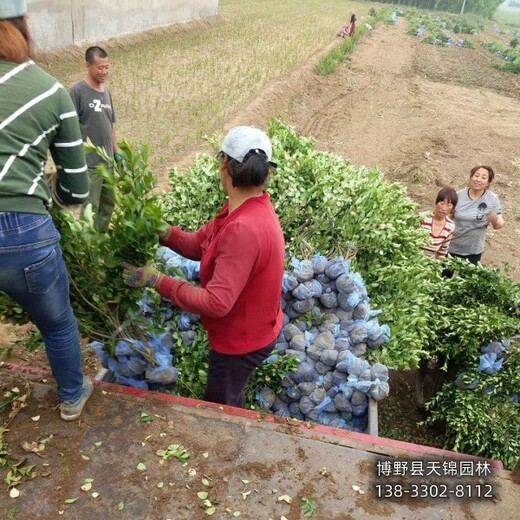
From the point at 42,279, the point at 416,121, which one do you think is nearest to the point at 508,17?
the point at 416,121

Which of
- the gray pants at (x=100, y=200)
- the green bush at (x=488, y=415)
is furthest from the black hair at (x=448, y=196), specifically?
the gray pants at (x=100, y=200)

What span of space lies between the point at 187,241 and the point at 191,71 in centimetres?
1228

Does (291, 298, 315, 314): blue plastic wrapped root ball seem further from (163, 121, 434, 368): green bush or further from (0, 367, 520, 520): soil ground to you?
(0, 367, 520, 520): soil ground

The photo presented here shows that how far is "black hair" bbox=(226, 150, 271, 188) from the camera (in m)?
2.39

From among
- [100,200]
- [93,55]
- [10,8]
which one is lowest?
[100,200]

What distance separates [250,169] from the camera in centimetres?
240

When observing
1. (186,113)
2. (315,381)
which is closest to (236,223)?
(315,381)

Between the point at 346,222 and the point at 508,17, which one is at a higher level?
the point at 346,222

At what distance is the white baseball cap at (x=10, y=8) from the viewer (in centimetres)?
199

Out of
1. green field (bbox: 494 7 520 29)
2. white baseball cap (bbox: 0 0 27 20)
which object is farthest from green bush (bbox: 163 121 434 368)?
green field (bbox: 494 7 520 29)

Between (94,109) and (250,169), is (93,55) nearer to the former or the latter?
(94,109)

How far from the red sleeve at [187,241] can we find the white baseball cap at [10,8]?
51.0 inches

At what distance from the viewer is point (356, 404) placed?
138 inches

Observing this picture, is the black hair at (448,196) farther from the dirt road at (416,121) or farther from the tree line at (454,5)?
the tree line at (454,5)
